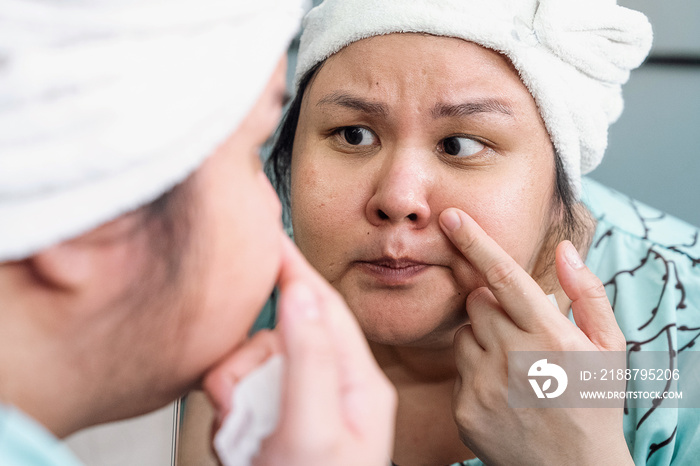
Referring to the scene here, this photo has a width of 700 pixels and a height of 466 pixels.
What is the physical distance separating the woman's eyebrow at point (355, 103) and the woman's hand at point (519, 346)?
0.15 m

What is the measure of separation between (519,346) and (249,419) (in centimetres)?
43

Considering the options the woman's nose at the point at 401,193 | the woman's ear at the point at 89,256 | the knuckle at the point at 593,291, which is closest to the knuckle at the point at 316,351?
the woman's ear at the point at 89,256

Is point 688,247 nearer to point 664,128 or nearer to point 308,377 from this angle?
point 664,128

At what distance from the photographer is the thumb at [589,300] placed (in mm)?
796

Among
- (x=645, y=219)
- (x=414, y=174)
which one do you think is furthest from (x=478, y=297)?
(x=645, y=219)

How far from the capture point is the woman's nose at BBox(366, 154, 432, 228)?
2.25ft

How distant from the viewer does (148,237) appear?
0.39 meters

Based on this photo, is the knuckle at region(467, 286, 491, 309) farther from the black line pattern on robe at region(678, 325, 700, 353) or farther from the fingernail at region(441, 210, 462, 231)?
the black line pattern on robe at region(678, 325, 700, 353)

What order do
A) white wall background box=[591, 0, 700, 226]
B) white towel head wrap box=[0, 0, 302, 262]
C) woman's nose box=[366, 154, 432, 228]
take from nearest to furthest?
white towel head wrap box=[0, 0, 302, 262], woman's nose box=[366, 154, 432, 228], white wall background box=[591, 0, 700, 226]

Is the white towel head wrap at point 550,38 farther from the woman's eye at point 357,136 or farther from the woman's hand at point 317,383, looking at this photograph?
the woman's hand at point 317,383

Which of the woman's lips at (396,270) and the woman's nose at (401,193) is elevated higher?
the woman's nose at (401,193)

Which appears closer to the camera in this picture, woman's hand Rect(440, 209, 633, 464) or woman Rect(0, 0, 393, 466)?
woman Rect(0, 0, 393, 466)

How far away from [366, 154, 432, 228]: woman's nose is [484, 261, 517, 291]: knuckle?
0.10 metres

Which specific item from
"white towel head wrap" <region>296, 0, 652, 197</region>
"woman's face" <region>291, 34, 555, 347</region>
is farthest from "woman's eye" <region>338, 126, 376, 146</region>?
"white towel head wrap" <region>296, 0, 652, 197</region>
